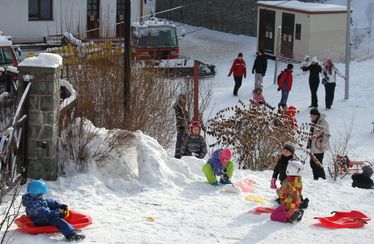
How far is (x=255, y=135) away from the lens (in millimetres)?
15602

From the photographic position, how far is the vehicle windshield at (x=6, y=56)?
21566mm

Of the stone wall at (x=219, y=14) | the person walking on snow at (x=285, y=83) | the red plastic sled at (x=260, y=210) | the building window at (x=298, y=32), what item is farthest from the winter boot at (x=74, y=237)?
the stone wall at (x=219, y=14)

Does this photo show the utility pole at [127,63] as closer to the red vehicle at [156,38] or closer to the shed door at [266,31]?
the red vehicle at [156,38]

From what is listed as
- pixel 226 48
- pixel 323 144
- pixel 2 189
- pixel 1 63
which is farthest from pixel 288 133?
pixel 226 48

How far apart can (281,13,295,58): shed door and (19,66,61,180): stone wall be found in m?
19.9

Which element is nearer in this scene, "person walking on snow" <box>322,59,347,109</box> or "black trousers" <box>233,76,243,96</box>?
"person walking on snow" <box>322,59,347,109</box>

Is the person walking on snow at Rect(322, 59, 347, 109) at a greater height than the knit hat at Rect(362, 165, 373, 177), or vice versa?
the person walking on snow at Rect(322, 59, 347, 109)

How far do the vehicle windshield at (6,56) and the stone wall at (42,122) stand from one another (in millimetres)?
10375

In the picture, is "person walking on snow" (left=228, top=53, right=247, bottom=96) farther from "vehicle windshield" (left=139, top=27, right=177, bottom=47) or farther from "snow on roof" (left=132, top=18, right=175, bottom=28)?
"snow on roof" (left=132, top=18, right=175, bottom=28)

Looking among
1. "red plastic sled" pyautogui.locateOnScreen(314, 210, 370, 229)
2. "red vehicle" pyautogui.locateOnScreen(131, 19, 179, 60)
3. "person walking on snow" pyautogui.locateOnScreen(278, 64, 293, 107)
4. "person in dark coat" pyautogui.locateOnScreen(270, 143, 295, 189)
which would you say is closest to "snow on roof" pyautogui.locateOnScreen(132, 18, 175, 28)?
"red vehicle" pyautogui.locateOnScreen(131, 19, 179, 60)

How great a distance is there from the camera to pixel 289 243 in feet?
33.7

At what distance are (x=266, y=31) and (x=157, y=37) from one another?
453 centimetres

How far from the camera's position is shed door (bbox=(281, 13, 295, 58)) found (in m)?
30.6

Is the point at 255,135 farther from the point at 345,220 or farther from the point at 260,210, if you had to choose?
the point at 345,220
